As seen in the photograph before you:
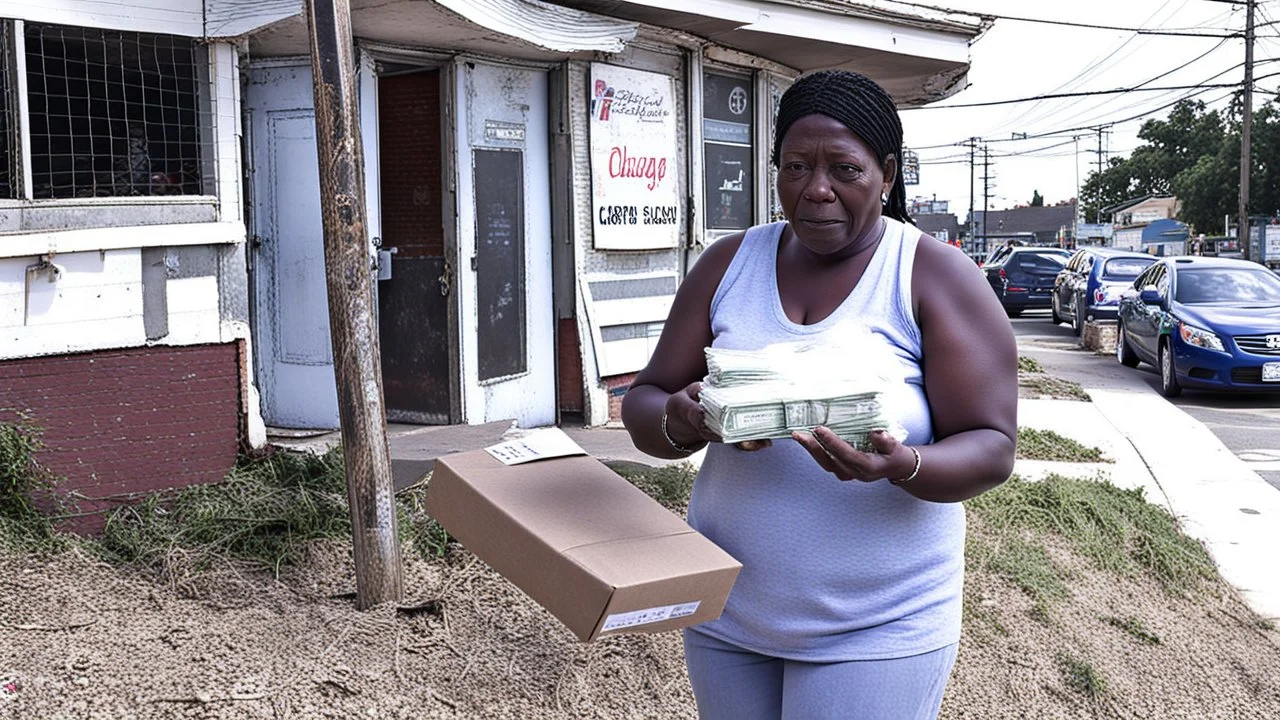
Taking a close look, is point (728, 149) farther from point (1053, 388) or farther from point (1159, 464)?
point (1053, 388)

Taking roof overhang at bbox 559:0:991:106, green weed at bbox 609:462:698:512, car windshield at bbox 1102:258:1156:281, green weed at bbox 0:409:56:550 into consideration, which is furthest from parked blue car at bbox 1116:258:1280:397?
green weed at bbox 0:409:56:550

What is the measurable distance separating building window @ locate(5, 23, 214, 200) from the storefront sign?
9.66 ft

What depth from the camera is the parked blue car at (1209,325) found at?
12.3 meters

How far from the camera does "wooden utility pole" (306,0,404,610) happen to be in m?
4.27

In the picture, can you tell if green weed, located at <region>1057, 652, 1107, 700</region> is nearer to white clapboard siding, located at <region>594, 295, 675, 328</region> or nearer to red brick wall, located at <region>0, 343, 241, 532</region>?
red brick wall, located at <region>0, 343, 241, 532</region>

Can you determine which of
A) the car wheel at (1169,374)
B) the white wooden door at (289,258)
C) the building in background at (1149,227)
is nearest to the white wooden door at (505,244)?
the white wooden door at (289,258)

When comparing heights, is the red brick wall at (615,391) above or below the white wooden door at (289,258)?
below

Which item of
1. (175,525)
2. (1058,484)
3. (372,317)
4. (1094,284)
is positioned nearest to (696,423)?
(372,317)

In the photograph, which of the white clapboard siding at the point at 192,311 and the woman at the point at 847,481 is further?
the white clapboard siding at the point at 192,311

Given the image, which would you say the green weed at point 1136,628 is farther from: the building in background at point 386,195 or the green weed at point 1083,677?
the building in background at point 386,195

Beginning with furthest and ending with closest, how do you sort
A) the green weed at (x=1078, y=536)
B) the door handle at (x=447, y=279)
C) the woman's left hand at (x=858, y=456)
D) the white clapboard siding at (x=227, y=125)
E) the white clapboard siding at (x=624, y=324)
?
1. the white clapboard siding at (x=624, y=324)
2. the door handle at (x=447, y=279)
3. the white clapboard siding at (x=227, y=125)
4. the green weed at (x=1078, y=536)
5. the woman's left hand at (x=858, y=456)

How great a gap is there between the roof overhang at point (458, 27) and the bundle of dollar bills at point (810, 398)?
15.8ft

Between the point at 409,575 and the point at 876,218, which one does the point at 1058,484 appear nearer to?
the point at 409,575

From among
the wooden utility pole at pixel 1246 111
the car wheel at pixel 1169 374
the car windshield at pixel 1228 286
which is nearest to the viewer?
the car wheel at pixel 1169 374
